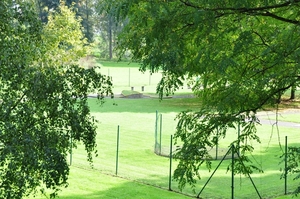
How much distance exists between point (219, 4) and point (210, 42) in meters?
0.66

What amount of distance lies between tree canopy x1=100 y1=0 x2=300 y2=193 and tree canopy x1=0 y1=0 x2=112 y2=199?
1071mm

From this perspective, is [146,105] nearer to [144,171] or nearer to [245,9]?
[144,171]

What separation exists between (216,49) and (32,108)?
321 cm

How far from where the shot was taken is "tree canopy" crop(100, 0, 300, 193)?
8438 millimetres

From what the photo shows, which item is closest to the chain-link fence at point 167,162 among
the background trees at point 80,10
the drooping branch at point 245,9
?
the drooping branch at point 245,9

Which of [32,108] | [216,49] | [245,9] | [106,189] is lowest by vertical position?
[106,189]

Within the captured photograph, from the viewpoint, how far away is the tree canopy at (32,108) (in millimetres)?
7277

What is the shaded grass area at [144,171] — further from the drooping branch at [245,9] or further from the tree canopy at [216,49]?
the drooping branch at [245,9]

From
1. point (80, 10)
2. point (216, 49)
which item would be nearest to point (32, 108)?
point (216, 49)

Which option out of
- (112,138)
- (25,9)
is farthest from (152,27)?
(112,138)

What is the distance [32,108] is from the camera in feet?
25.1

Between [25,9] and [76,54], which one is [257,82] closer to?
[25,9]

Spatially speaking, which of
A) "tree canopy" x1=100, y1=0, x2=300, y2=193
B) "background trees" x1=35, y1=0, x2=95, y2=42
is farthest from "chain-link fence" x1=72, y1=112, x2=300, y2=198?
"background trees" x1=35, y1=0, x2=95, y2=42

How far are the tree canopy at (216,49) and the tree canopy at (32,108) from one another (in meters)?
1.07
